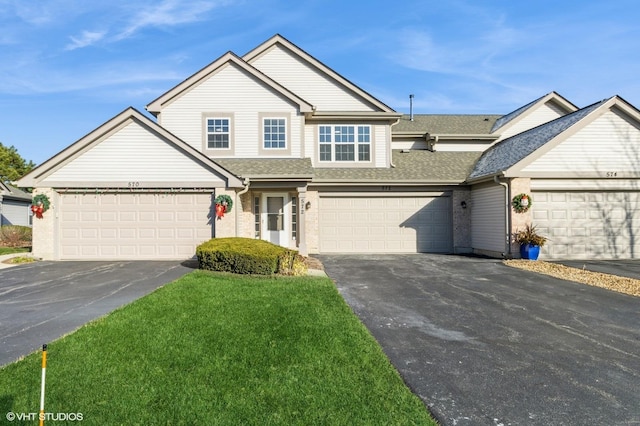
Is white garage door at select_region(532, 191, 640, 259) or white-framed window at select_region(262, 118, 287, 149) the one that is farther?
white-framed window at select_region(262, 118, 287, 149)

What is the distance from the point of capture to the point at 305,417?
11.6ft

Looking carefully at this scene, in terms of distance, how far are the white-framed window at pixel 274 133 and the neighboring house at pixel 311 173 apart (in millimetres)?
43

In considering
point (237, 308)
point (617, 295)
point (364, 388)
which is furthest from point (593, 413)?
point (617, 295)

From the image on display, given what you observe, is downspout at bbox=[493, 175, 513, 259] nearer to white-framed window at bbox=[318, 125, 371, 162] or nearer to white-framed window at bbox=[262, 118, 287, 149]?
white-framed window at bbox=[318, 125, 371, 162]

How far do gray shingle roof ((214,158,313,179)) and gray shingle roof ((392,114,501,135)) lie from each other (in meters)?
6.80

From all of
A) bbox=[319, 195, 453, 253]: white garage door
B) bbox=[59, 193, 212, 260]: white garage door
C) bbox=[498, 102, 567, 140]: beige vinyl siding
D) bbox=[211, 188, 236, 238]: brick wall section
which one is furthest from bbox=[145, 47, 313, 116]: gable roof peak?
bbox=[498, 102, 567, 140]: beige vinyl siding

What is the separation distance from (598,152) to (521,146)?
2.70m

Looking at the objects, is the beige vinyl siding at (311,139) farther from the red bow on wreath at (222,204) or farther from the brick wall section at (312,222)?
the red bow on wreath at (222,204)

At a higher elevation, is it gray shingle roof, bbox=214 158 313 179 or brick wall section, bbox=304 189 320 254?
gray shingle roof, bbox=214 158 313 179

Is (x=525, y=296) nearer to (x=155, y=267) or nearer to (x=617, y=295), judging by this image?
(x=617, y=295)

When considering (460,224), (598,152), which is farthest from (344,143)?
(598,152)

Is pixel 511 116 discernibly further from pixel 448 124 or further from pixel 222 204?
pixel 222 204

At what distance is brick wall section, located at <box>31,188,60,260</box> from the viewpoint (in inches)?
555

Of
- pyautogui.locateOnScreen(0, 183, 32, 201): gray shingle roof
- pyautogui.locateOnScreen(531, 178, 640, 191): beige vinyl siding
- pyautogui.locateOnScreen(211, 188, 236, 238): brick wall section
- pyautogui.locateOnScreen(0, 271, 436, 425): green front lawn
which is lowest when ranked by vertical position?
pyautogui.locateOnScreen(0, 271, 436, 425): green front lawn
